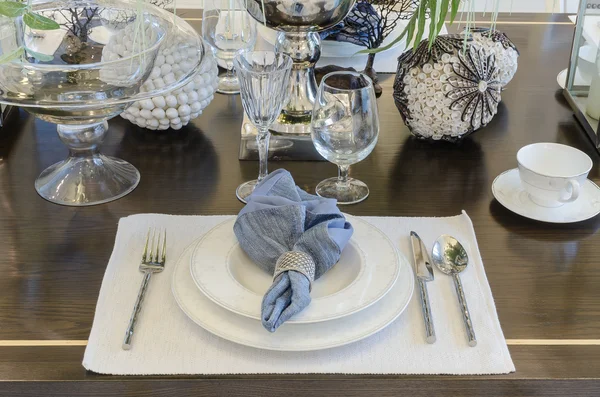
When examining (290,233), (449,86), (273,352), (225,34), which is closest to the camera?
(273,352)

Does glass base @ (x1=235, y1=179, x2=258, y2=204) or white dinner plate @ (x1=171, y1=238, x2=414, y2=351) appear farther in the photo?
glass base @ (x1=235, y1=179, x2=258, y2=204)

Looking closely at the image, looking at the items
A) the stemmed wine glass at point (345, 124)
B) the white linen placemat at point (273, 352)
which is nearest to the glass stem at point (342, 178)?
the stemmed wine glass at point (345, 124)

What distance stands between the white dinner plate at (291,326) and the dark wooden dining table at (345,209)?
0.03 metres

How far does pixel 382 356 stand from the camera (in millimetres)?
688

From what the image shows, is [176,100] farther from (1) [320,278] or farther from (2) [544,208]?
(2) [544,208]

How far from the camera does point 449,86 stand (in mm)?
1011

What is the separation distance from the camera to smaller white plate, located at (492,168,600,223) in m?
0.91

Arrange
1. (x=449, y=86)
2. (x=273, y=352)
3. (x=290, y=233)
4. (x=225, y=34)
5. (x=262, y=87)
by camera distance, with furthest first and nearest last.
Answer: (x=225, y=34) < (x=449, y=86) < (x=262, y=87) < (x=290, y=233) < (x=273, y=352)

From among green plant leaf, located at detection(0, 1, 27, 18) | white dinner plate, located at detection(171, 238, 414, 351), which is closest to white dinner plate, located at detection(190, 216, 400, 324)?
white dinner plate, located at detection(171, 238, 414, 351)

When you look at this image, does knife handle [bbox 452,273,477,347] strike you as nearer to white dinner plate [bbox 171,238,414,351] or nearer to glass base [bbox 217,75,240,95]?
white dinner plate [bbox 171,238,414,351]

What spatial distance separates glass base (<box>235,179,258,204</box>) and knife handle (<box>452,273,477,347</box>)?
1.00 feet

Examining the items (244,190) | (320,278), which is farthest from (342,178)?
(320,278)

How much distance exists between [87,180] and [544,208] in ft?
2.01

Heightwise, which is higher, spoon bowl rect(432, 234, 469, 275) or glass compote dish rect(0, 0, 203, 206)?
glass compote dish rect(0, 0, 203, 206)
